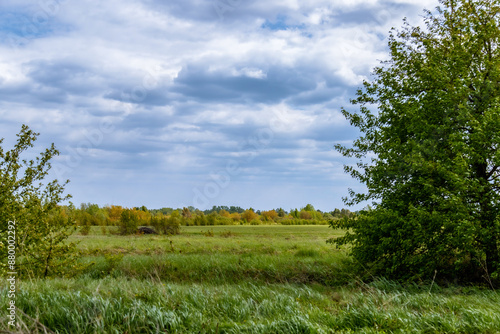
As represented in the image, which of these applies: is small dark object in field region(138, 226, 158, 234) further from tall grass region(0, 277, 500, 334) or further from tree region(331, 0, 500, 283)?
tall grass region(0, 277, 500, 334)

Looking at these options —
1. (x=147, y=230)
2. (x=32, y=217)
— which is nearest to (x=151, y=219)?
(x=147, y=230)

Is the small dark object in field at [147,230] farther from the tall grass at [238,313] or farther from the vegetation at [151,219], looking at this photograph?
the tall grass at [238,313]

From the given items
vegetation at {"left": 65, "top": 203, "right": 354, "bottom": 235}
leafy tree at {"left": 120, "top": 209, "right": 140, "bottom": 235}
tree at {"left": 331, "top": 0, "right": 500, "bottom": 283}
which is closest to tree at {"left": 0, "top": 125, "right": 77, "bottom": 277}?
vegetation at {"left": 65, "top": 203, "right": 354, "bottom": 235}

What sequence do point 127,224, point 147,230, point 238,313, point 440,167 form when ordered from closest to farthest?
point 238,313 → point 440,167 → point 127,224 → point 147,230

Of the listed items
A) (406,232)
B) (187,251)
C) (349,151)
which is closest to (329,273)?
(406,232)

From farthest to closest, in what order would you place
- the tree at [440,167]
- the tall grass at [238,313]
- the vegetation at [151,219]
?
the vegetation at [151,219] → the tree at [440,167] → the tall grass at [238,313]

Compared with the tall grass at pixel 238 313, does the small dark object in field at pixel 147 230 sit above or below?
below

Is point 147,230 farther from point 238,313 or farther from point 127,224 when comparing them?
point 238,313

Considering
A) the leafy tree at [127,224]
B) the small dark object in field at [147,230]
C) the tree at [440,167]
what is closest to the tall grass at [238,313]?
the tree at [440,167]

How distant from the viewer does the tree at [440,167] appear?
12508 mm

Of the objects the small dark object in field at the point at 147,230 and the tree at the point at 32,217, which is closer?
the tree at the point at 32,217

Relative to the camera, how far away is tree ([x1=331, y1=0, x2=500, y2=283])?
41.0 feet

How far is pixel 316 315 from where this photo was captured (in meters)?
7.56

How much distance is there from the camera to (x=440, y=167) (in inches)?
495
